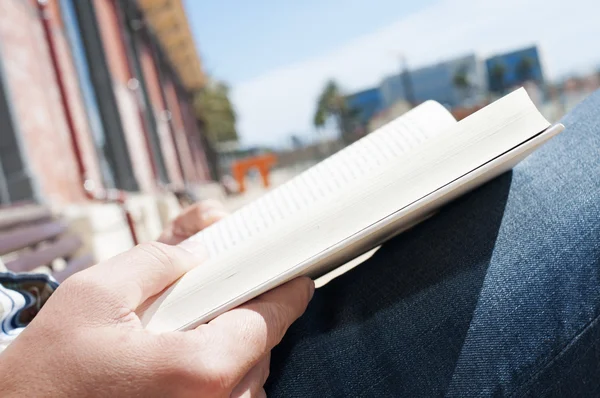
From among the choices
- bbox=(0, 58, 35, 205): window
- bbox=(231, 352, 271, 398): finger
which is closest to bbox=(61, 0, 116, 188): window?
bbox=(0, 58, 35, 205): window

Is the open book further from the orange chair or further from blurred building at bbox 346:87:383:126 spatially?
blurred building at bbox 346:87:383:126

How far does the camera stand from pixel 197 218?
1039 millimetres

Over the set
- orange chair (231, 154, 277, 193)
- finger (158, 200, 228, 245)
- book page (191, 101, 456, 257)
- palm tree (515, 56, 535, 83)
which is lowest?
orange chair (231, 154, 277, 193)

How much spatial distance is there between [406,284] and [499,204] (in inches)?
6.1

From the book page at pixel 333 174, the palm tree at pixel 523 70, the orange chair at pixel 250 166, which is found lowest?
the orange chair at pixel 250 166

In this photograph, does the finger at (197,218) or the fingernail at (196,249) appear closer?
the fingernail at (196,249)

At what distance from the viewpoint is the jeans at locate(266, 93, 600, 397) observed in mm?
642

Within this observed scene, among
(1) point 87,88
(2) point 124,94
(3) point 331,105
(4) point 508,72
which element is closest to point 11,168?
(1) point 87,88

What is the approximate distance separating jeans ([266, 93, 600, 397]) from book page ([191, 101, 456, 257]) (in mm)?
113

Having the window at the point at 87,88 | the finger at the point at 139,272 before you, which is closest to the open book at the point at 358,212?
the finger at the point at 139,272

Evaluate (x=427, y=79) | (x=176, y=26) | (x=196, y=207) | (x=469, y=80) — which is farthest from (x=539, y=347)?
A: (x=427, y=79)

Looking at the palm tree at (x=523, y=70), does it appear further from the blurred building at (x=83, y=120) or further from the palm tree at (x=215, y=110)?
the blurred building at (x=83, y=120)

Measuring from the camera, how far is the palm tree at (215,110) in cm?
2273

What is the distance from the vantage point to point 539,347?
638 millimetres
